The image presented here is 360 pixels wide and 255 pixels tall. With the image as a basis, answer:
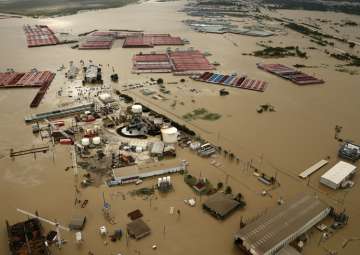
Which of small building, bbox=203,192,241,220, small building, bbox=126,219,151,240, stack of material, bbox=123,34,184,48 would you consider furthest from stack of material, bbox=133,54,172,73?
small building, bbox=126,219,151,240

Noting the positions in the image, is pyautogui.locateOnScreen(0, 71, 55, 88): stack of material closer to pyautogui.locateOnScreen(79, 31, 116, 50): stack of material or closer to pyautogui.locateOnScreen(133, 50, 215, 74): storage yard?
pyautogui.locateOnScreen(133, 50, 215, 74): storage yard

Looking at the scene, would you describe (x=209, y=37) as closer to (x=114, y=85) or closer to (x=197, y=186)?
(x=114, y=85)

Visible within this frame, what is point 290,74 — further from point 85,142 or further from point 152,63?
point 85,142

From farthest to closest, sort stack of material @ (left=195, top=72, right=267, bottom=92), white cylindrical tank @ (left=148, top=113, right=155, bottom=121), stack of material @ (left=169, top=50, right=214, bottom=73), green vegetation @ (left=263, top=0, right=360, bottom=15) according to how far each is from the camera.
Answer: green vegetation @ (left=263, top=0, right=360, bottom=15) → stack of material @ (left=169, top=50, right=214, bottom=73) → stack of material @ (left=195, top=72, right=267, bottom=92) → white cylindrical tank @ (left=148, top=113, right=155, bottom=121)

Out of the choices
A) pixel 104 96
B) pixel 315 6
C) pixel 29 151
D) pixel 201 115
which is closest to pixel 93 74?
pixel 104 96

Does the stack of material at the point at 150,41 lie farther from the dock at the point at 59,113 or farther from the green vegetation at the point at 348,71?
the dock at the point at 59,113

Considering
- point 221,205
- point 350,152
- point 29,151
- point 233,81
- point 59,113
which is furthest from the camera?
point 233,81

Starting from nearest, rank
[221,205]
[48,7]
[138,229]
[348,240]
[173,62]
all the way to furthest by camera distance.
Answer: [138,229] → [348,240] → [221,205] → [173,62] → [48,7]
